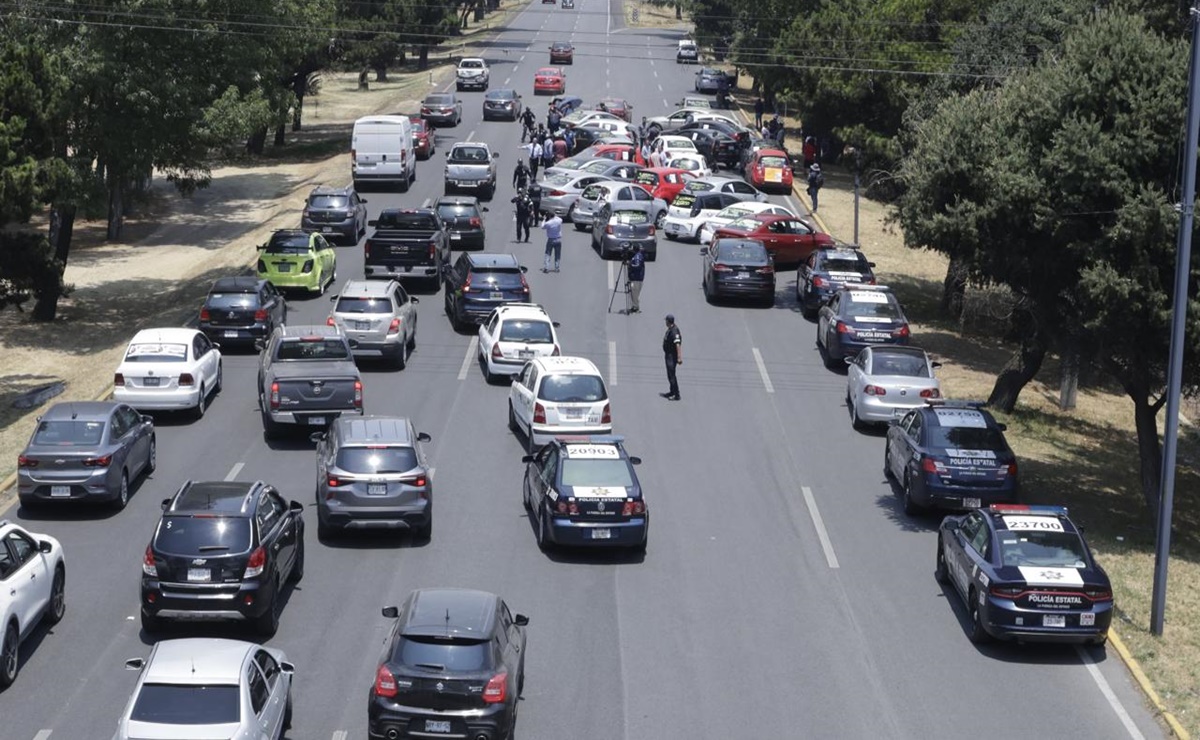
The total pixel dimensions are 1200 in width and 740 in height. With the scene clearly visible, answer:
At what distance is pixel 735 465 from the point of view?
26.9m

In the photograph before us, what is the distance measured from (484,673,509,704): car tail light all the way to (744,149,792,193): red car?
4268 cm

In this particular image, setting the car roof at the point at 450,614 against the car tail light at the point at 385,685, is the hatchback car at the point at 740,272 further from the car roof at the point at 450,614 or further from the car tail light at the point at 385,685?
the car tail light at the point at 385,685

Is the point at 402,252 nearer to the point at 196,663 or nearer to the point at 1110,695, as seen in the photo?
the point at 1110,695

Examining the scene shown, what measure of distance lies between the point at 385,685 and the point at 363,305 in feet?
59.3

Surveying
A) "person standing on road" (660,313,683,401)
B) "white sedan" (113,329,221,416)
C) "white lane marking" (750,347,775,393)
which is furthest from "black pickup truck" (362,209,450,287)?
"person standing on road" (660,313,683,401)

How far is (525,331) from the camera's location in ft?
102

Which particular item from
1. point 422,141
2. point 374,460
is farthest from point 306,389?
point 422,141

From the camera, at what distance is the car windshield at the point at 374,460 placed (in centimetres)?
2177

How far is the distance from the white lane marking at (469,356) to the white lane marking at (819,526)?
938 centimetres

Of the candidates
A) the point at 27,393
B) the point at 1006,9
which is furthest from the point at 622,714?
the point at 1006,9

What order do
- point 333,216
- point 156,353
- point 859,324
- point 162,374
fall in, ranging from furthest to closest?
point 333,216
point 859,324
point 156,353
point 162,374

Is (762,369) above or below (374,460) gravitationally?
below

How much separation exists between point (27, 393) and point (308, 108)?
183 ft

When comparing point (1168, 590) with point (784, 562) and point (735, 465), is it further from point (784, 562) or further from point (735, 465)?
point (735, 465)
